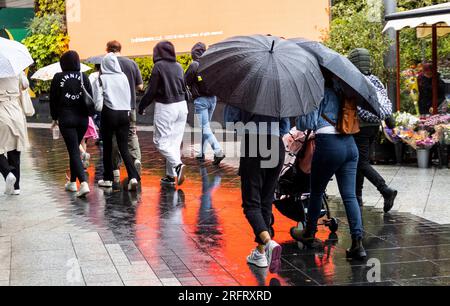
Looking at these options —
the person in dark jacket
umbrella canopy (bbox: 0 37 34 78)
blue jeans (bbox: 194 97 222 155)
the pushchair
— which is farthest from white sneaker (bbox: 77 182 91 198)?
the person in dark jacket

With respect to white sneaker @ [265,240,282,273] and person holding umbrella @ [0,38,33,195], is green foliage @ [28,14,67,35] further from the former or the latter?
white sneaker @ [265,240,282,273]

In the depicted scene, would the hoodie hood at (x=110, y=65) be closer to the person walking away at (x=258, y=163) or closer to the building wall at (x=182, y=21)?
the person walking away at (x=258, y=163)

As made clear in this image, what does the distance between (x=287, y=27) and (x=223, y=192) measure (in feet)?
27.0

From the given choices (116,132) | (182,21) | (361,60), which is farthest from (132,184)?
(182,21)

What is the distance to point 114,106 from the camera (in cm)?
1027

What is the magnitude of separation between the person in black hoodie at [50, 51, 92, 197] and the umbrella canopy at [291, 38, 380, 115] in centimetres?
397

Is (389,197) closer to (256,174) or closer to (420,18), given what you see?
(256,174)

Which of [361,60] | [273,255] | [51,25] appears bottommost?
[273,255]

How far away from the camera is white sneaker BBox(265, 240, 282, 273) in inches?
247

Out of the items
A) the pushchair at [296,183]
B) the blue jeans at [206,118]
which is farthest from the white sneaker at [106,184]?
the pushchair at [296,183]

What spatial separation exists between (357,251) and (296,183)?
113 centimetres

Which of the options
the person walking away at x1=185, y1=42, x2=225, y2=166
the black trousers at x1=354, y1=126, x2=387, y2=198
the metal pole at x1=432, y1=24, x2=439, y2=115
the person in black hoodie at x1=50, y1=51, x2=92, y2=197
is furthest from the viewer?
the metal pole at x1=432, y1=24, x2=439, y2=115
